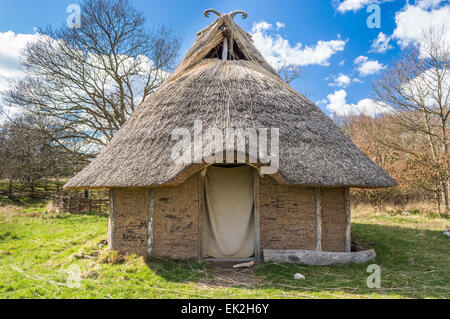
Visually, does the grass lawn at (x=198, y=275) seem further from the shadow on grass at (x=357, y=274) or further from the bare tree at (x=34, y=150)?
the bare tree at (x=34, y=150)

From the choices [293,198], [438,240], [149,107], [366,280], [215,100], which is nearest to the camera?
[366,280]

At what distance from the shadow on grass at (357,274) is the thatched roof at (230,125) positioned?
181 cm

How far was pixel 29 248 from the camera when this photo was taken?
7.57m

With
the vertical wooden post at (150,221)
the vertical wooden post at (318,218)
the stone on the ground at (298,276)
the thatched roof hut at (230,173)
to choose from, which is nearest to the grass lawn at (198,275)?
the stone on the ground at (298,276)

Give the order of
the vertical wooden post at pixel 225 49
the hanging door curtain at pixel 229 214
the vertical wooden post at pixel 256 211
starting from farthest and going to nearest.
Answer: the vertical wooden post at pixel 225 49, the hanging door curtain at pixel 229 214, the vertical wooden post at pixel 256 211

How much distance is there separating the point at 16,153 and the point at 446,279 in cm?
2106

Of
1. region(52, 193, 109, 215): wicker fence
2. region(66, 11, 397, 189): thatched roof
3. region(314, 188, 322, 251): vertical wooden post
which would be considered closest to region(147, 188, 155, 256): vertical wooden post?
region(66, 11, 397, 189): thatched roof

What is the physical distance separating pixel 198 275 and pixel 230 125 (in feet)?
10.7

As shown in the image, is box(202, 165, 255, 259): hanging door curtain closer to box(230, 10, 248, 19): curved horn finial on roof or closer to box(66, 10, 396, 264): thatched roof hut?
box(66, 10, 396, 264): thatched roof hut

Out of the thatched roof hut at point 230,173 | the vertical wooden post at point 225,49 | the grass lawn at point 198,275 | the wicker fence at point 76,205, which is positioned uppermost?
the vertical wooden post at point 225,49

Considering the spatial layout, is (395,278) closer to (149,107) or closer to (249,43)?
(149,107)

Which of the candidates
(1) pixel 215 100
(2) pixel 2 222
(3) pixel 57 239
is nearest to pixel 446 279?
(1) pixel 215 100

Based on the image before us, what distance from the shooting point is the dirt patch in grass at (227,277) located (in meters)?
4.97

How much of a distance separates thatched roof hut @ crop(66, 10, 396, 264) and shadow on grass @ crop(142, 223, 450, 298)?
0.68 m
